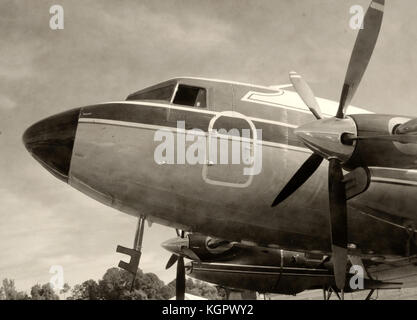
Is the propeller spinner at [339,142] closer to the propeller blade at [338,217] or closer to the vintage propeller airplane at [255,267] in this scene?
the propeller blade at [338,217]

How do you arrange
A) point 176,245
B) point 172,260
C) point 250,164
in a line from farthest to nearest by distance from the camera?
1. point 172,260
2. point 176,245
3. point 250,164

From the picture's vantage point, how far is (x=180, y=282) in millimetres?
12648

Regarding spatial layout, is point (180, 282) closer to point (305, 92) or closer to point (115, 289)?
point (305, 92)

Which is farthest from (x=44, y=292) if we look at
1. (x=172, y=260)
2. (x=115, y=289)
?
(x=172, y=260)

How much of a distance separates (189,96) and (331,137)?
301cm

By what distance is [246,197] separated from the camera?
7.77m

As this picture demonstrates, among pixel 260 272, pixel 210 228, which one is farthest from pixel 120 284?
pixel 210 228

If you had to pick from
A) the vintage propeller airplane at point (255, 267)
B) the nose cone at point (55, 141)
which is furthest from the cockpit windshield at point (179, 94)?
the vintage propeller airplane at point (255, 267)

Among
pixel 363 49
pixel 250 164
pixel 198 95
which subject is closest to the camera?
pixel 363 49

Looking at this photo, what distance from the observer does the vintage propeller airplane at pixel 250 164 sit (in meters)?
6.94

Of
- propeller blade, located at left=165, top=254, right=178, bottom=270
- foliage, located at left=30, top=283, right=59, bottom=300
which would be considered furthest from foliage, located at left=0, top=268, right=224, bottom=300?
propeller blade, located at left=165, top=254, right=178, bottom=270

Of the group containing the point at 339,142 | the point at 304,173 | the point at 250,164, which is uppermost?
the point at 339,142

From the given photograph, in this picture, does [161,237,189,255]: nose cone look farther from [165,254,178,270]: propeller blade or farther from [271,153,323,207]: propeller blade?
[271,153,323,207]: propeller blade

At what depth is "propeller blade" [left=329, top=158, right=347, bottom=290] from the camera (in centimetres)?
708
